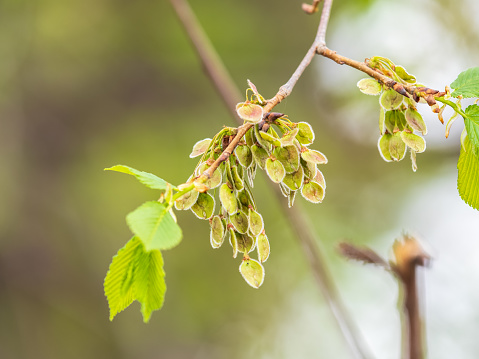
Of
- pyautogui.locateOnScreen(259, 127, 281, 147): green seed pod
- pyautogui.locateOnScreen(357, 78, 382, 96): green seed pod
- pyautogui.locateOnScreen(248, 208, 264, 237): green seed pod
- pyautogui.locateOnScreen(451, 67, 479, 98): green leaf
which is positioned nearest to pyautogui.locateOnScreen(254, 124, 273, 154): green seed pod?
pyautogui.locateOnScreen(259, 127, 281, 147): green seed pod

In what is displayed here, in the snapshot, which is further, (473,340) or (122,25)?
(122,25)

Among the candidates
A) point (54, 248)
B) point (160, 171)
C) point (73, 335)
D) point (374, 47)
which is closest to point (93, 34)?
point (160, 171)

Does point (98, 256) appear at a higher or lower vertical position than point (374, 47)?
lower

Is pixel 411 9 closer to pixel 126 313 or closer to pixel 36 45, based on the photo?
pixel 36 45

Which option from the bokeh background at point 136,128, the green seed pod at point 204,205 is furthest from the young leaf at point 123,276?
the bokeh background at point 136,128

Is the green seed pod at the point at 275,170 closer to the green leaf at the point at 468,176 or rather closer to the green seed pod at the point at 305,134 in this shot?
the green seed pod at the point at 305,134

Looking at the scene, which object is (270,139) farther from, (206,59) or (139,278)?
(206,59)
